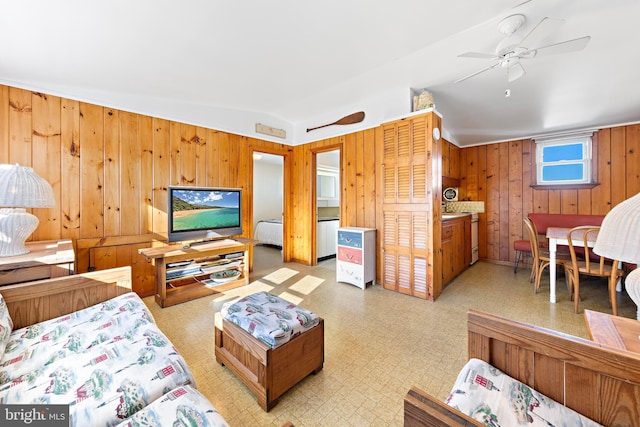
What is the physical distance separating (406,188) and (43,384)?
3.18 meters

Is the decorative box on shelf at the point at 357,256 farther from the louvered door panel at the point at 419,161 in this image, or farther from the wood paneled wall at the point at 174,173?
the louvered door panel at the point at 419,161

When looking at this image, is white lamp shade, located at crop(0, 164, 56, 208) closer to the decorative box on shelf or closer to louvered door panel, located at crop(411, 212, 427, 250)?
the decorative box on shelf

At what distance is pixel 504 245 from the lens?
4707 mm

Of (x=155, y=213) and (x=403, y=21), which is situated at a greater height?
(x=403, y=21)

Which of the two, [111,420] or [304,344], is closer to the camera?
[111,420]

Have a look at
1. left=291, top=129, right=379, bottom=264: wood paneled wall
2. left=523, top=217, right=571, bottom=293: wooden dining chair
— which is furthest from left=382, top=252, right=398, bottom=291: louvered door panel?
left=523, top=217, right=571, bottom=293: wooden dining chair

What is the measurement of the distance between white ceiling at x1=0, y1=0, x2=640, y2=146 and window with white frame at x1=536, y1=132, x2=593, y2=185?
1.98 feet

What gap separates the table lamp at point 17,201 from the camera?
172cm

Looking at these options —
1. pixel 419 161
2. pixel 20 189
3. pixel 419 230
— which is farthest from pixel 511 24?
pixel 20 189

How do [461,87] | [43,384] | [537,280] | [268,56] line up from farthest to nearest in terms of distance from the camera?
[537,280] < [461,87] < [268,56] < [43,384]

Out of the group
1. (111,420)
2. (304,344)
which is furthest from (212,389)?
(111,420)

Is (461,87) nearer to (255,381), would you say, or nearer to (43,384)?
(255,381)

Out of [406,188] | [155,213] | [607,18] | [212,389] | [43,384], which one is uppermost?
[607,18]

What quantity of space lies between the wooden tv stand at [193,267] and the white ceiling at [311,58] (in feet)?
5.60
